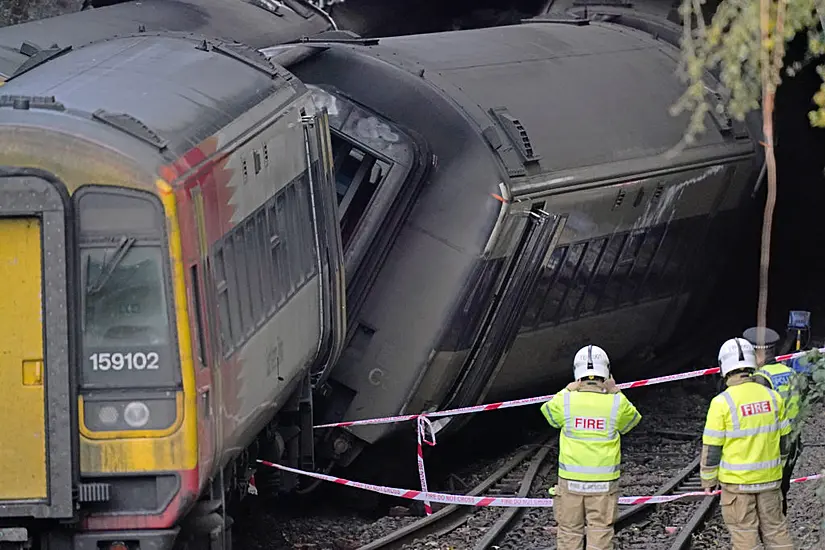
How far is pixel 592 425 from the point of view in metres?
8.21

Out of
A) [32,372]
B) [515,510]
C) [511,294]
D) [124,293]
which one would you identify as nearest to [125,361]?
[124,293]

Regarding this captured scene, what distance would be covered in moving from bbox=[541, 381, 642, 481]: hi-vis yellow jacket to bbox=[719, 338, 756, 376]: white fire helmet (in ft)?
1.87

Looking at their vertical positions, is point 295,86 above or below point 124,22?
below

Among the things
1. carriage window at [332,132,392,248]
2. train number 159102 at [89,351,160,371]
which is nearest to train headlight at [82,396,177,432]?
train number 159102 at [89,351,160,371]

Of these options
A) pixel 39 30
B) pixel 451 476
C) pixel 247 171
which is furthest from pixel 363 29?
pixel 247 171

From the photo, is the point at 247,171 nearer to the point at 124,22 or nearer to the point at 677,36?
the point at 124,22

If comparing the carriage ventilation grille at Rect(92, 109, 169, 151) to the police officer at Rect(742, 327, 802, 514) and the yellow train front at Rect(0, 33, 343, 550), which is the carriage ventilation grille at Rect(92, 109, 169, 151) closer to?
the yellow train front at Rect(0, 33, 343, 550)

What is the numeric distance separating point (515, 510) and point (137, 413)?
14.7 ft

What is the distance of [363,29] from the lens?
787 inches

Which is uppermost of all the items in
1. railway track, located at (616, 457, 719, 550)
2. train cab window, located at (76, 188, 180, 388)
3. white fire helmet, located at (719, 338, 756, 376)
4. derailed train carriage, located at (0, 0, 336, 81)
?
derailed train carriage, located at (0, 0, 336, 81)

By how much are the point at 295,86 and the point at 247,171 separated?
1.76 metres

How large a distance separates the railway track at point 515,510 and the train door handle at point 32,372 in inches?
141

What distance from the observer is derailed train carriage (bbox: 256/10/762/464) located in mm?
11320

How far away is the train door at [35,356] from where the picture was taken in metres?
6.92
